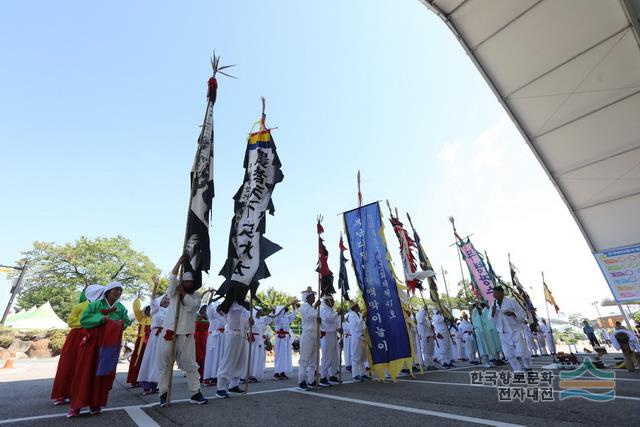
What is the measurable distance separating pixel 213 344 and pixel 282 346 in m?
2.23

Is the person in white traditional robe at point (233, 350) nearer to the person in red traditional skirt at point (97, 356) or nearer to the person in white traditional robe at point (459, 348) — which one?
the person in red traditional skirt at point (97, 356)

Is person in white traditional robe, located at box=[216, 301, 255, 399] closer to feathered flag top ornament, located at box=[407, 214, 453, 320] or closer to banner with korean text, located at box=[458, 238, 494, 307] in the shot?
feathered flag top ornament, located at box=[407, 214, 453, 320]

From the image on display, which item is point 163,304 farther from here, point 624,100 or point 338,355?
point 624,100

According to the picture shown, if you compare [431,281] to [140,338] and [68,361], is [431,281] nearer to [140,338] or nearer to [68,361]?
[140,338]

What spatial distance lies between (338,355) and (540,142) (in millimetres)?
10654

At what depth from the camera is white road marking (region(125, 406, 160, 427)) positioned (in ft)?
11.3

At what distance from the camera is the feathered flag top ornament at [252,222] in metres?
5.84

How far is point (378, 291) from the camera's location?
754cm

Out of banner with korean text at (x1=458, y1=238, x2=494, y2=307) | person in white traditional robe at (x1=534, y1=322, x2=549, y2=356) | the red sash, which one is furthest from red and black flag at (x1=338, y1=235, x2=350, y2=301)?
person in white traditional robe at (x1=534, y1=322, x2=549, y2=356)

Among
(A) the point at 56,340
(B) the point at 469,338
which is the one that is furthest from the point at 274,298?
(B) the point at 469,338

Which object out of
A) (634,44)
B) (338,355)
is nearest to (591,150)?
(634,44)

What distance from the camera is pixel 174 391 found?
598cm

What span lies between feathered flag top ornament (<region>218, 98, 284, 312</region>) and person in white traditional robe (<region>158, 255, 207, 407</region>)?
885 mm

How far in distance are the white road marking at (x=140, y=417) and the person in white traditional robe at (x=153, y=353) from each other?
159 centimetres
